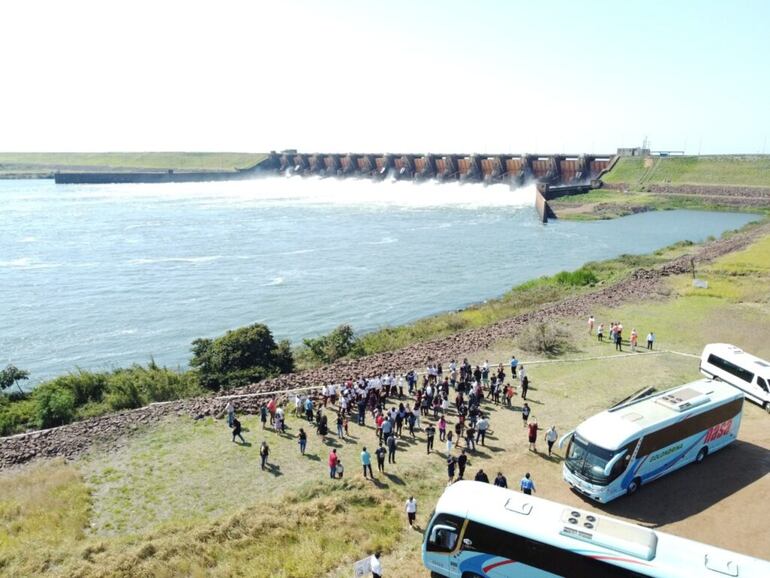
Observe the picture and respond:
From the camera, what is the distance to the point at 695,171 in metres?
113

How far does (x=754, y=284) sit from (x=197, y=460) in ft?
128

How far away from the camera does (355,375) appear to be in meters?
26.1

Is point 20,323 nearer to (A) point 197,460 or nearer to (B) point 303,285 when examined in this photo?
(B) point 303,285

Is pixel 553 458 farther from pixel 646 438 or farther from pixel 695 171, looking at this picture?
pixel 695 171

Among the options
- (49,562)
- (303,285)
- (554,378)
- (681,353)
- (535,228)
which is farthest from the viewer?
(535,228)

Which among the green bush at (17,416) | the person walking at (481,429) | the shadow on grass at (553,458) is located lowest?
the green bush at (17,416)

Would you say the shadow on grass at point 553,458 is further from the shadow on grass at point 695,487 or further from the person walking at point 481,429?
the shadow on grass at point 695,487

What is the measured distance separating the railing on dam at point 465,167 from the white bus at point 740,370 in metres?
92.6

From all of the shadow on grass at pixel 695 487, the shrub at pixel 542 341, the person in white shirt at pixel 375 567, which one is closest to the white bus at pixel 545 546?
the person in white shirt at pixel 375 567

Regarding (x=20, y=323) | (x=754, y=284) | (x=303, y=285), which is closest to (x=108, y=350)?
(x=20, y=323)

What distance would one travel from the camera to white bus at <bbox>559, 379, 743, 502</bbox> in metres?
15.3

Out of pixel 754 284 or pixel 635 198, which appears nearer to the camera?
pixel 754 284

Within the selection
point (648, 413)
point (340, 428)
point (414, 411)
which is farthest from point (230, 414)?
point (648, 413)

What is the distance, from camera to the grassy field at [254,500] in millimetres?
13234
